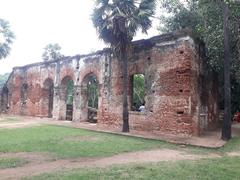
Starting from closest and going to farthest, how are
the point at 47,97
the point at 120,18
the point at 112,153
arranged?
the point at 112,153 < the point at 120,18 < the point at 47,97

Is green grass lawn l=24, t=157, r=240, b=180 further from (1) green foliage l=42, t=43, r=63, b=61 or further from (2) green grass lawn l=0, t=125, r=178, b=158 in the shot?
(1) green foliage l=42, t=43, r=63, b=61

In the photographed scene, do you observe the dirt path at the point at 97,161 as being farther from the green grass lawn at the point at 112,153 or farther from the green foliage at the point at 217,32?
the green foliage at the point at 217,32

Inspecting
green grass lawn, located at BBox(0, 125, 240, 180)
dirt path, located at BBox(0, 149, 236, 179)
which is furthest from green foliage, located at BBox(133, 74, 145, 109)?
dirt path, located at BBox(0, 149, 236, 179)

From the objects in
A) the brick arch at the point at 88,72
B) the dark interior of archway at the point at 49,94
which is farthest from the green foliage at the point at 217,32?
the dark interior of archway at the point at 49,94

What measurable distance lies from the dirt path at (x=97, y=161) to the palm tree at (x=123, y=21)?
502 centimetres

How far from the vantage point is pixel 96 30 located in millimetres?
14750

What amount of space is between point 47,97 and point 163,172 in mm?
17038

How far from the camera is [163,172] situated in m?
6.78

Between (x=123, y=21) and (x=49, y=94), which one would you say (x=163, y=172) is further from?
(x=49, y=94)

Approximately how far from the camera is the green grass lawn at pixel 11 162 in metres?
7.37

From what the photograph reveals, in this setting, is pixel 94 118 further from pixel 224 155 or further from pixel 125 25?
pixel 224 155

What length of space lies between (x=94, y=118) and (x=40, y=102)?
14.0 ft

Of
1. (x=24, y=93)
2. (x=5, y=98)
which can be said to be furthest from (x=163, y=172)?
(x=5, y=98)

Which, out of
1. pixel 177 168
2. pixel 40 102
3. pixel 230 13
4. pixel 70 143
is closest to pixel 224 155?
pixel 177 168
